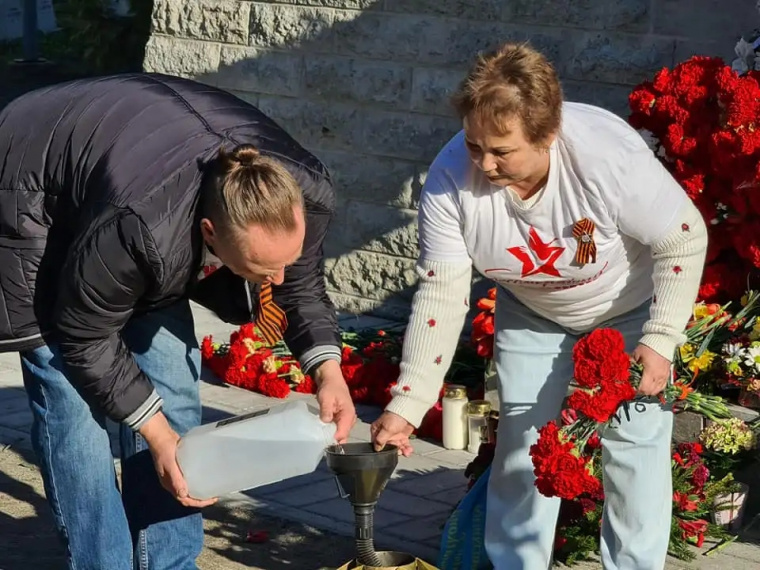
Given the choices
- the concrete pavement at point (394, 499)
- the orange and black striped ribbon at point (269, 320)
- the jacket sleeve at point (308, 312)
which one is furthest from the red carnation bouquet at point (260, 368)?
the orange and black striped ribbon at point (269, 320)

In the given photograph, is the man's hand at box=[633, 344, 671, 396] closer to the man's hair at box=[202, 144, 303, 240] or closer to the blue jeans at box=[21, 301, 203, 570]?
the man's hair at box=[202, 144, 303, 240]

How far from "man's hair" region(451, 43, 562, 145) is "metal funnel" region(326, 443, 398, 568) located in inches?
33.3

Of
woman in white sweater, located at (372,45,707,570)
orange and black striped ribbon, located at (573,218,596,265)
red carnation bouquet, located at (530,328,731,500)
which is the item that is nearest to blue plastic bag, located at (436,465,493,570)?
woman in white sweater, located at (372,45,707,570)

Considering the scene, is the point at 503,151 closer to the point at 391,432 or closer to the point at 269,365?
the point at 391,432

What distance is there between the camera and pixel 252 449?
11.2 ft

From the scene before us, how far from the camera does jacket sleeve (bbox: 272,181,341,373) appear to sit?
11.8 ft

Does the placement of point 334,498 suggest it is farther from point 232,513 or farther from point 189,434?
point 189,434

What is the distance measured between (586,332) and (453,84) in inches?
130

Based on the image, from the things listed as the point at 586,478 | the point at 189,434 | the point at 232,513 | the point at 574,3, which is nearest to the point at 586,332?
the point at 586,478

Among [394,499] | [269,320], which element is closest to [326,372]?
[269,320]

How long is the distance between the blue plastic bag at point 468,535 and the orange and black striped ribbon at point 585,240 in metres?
0.91

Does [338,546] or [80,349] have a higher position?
[80,349]

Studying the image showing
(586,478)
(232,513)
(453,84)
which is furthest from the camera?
(453,84)

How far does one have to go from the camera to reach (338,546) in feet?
14.7
